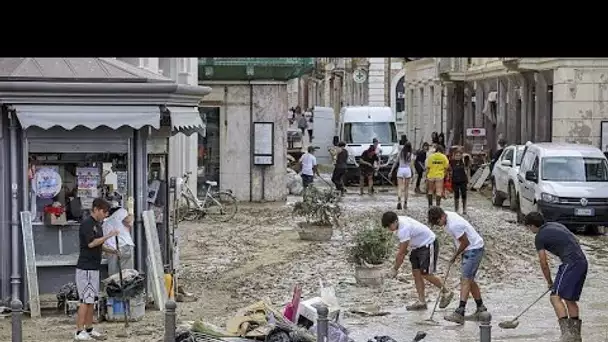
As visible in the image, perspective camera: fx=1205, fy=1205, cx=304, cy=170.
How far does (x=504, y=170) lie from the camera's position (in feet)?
91.7

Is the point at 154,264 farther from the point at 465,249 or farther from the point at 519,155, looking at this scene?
the point at 519,155

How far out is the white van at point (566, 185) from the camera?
22.5m

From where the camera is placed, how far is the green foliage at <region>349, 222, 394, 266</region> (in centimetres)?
1550

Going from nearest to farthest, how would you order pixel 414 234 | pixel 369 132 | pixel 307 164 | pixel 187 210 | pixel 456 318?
pixel 456 318, pixel 414 234, pixel 187 210, pixel 307 164, pixel 369 132

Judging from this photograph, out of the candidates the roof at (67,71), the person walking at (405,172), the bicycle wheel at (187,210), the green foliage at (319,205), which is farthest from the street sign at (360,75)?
the roof at (67,71)

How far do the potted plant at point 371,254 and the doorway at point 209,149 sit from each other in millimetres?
13464

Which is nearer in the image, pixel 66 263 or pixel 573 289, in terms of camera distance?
pixel 573 289

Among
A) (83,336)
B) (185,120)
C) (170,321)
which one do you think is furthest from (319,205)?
(170,321)

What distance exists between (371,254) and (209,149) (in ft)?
47.1
